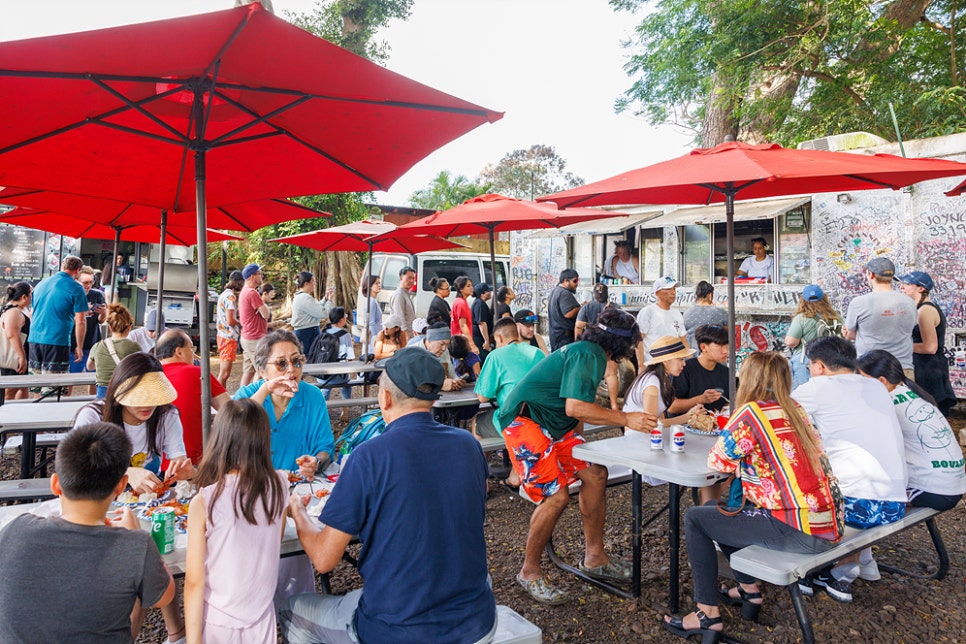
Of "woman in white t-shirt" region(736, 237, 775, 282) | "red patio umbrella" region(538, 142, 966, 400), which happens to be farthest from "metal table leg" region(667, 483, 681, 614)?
"woman in white t-shirt" region(736, 237, 775, 282)

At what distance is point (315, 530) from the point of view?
2172 mm

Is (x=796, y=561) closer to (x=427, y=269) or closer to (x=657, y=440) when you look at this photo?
(x=657, y=440)

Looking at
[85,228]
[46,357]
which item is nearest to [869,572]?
[46,357]

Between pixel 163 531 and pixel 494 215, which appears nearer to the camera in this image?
pixel 163 531

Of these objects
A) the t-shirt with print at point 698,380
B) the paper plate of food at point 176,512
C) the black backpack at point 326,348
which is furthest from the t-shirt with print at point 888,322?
the paper plate of food at point 176,512

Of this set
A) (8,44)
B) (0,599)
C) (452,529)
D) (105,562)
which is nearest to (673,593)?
(452,529)

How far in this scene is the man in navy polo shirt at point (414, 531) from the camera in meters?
1.93

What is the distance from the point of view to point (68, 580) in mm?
1745

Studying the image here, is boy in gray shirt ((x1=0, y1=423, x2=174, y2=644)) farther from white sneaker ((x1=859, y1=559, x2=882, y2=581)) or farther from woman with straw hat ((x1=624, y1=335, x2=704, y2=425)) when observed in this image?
white sneaker ((x1=859, y1=559, x2=882, y2=581))

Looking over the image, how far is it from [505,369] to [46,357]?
504 centimetres

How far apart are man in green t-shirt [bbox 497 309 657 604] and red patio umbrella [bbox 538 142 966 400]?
2.92 ft

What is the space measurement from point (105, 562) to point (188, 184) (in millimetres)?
3435

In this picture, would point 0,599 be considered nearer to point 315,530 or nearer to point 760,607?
point 315,530

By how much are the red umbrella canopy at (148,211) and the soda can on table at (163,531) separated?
3358 mm
